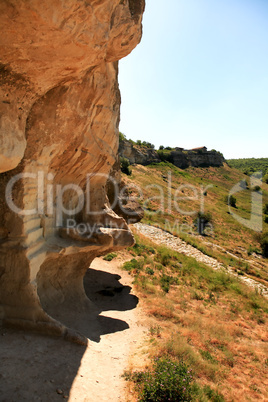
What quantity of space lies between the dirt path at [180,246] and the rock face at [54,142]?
41.0ft

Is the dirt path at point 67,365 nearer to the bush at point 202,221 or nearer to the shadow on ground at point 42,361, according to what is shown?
the shadow on ground at point 42,361

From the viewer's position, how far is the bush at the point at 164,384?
13.4ft

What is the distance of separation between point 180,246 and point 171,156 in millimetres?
41219

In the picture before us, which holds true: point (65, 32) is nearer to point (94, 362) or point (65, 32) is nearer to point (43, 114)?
point (43, 114)

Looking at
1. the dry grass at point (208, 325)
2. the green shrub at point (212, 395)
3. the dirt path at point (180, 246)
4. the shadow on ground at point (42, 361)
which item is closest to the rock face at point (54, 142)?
the shadow on ground at point (42, 361)

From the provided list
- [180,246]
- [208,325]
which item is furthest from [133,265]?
[180,246]

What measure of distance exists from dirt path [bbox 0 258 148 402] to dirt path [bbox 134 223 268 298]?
12.4 m

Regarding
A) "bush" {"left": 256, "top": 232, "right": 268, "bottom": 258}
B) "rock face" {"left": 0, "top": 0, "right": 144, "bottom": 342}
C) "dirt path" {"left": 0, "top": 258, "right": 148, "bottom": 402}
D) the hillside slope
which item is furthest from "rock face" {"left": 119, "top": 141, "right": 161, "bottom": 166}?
"dirt path" {"left": 0, "top": 258, "right": 148, "bottom": 402}

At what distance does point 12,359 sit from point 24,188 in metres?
2.74

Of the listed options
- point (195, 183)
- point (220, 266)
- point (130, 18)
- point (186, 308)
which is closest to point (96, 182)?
point (130, 18)

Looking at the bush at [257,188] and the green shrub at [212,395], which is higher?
the bush at [257,188]

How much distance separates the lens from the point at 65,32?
9.91 ft

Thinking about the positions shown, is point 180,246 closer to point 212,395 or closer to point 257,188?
point 212,395

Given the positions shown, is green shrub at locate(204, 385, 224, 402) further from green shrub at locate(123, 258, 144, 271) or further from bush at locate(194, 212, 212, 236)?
bush at locate(194, 212, 212, 236)
